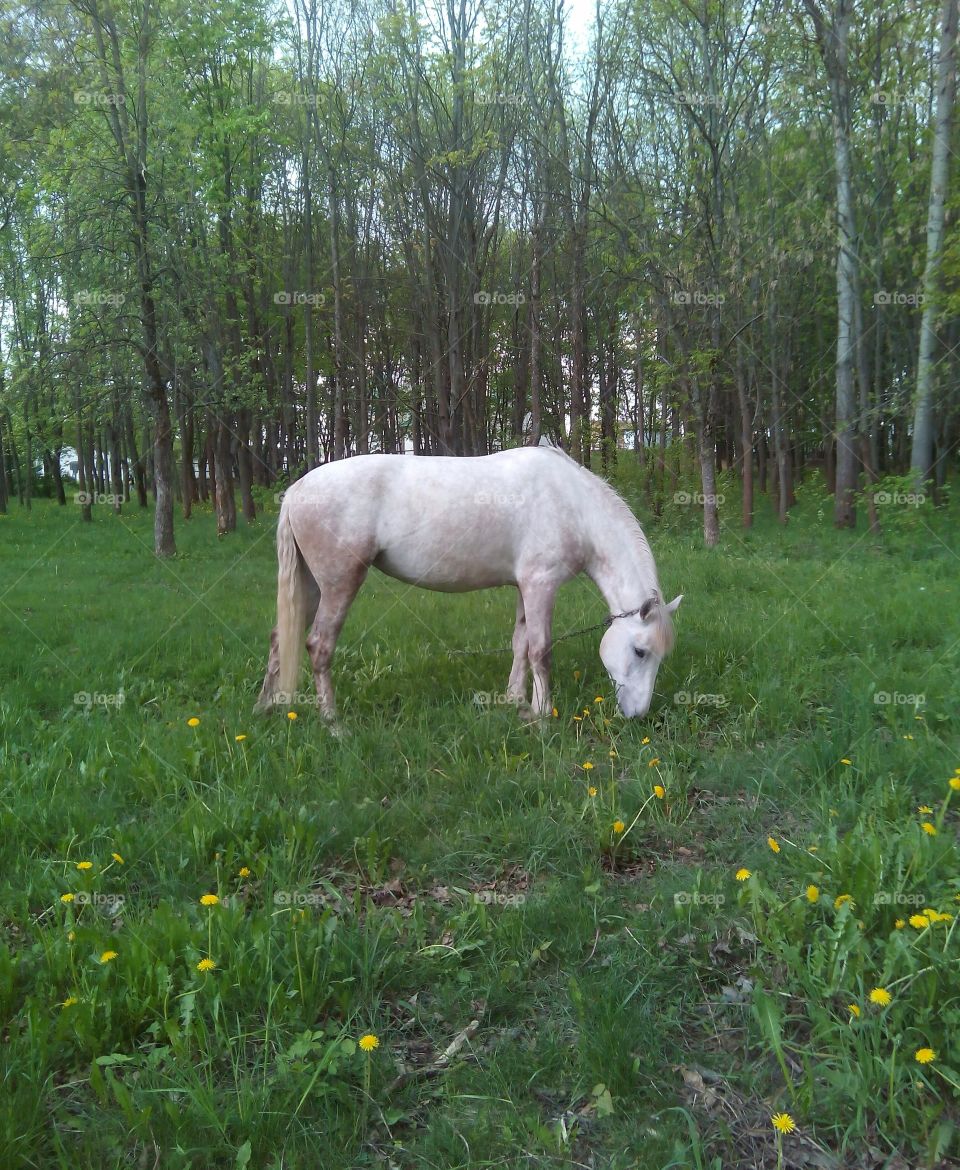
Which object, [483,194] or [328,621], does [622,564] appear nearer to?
[328,621]

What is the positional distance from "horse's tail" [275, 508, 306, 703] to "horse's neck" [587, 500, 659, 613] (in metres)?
2.25

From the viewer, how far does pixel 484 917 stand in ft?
10.2

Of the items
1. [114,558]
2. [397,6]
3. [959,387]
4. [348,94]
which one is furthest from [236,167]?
[959,387]

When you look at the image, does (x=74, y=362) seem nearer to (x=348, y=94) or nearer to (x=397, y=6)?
(x=348, y=94)

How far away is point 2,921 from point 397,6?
18.2 meters

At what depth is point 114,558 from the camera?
1437cm

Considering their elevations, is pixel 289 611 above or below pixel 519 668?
above

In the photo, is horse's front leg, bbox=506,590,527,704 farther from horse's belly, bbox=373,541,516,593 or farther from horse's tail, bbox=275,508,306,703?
horse's tail, bbox=275,508,306,703

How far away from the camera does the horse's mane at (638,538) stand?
5152mm

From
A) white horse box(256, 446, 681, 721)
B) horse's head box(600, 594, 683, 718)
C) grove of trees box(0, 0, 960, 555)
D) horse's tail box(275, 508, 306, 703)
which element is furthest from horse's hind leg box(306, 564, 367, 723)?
grove of trees box(0, 0, 960, 555)

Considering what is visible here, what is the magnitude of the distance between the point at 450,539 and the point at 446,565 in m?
0.21

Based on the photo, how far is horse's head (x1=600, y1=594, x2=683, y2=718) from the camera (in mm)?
5129

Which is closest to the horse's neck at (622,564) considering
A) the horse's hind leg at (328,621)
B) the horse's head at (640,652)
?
the horse's head at (640,652)

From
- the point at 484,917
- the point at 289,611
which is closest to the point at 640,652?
the point at 484,917
